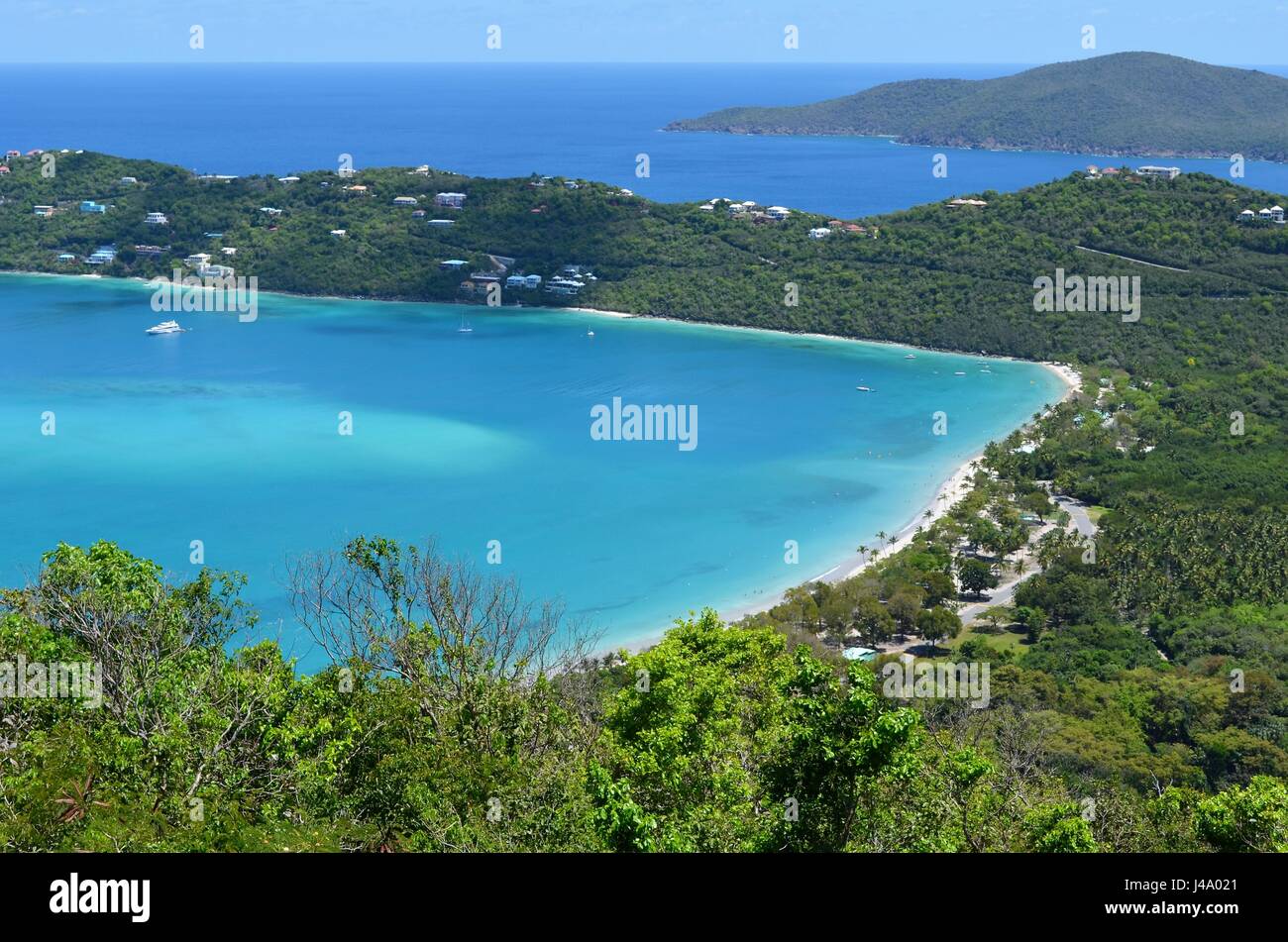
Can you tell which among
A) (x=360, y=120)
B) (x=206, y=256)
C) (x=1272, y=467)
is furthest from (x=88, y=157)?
(x=360, y=120)

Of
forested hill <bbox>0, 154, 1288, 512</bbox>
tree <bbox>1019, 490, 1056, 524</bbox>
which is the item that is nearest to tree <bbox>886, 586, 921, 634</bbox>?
tree <bbox>1019, 490, 1056, 524</bbox>

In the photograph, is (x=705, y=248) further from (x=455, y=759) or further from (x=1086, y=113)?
(x=1086, y=113)

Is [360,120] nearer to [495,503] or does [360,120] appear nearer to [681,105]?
[681,105]

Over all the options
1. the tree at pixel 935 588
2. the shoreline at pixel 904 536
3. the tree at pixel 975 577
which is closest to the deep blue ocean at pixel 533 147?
the shoreline at pixel 904 536

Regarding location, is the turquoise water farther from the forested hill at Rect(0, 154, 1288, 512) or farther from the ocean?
the forested hill at Rect(0, 154, 1288, 512)

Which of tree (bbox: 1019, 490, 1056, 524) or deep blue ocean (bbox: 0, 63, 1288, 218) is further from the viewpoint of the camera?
deep blue ocean (bbox: 0, 63, 1288, 218)

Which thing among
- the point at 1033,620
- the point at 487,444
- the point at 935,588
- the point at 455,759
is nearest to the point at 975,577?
the point at 935,588

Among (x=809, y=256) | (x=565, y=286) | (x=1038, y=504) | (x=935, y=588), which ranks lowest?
(x=935, y=588)
